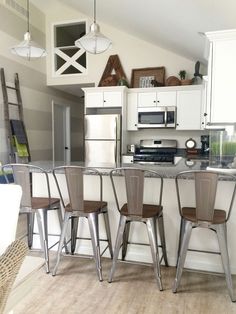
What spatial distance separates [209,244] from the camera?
244cm

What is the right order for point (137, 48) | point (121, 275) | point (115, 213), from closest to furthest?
1. point (121, 275)
2. point (115, 213)
3. point (137, 48)

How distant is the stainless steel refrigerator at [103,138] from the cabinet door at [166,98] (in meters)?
0.83

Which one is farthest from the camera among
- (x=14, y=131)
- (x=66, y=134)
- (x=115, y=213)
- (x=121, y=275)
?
(x=66, y=134)

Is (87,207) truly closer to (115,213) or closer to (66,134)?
(115,213)

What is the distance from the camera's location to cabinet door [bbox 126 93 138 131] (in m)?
5.13

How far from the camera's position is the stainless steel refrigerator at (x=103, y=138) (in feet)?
15.9

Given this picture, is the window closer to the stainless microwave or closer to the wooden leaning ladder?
the wooden leaning ladder

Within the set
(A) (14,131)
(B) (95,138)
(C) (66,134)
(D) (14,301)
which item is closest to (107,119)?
(B) (95,138)

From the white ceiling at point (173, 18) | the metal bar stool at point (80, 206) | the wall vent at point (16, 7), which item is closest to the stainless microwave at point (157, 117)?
the white ceiling at point (173, 18)

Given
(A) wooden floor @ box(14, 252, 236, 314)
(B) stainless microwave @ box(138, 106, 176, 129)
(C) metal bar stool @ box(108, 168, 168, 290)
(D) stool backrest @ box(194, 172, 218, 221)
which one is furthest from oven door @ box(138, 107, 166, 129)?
(D) stool backrest @ box(194, 172, 218, 221)

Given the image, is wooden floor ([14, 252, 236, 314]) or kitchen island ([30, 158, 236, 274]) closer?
wooden floor ([14, 252, 236, 314])

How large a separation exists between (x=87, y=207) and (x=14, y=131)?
2768 millimetres

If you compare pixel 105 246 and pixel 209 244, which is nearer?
pixel 209 244

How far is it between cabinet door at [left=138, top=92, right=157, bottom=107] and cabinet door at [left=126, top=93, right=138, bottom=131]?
0.08m
